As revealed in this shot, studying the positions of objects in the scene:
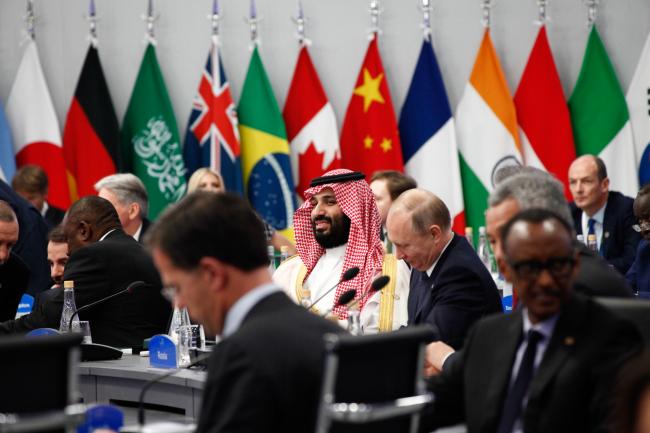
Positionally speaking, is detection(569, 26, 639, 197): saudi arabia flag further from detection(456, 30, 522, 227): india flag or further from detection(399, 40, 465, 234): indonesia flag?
detection(399, 40, 465, 234): indonesia flag

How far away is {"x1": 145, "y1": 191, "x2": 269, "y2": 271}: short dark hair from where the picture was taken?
89.0 inches

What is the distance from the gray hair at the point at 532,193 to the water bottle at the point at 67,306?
7.09 ft

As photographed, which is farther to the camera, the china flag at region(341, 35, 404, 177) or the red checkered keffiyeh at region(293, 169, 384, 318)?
the china flag at region(341, 35, 404, 177)

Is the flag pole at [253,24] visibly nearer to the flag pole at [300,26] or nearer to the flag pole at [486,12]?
the flag pole at [300,26]

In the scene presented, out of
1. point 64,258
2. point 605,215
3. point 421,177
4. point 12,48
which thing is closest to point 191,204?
point 64,258

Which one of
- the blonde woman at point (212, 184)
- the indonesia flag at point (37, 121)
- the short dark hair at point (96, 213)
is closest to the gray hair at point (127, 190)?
the blonde woman at point (212, 184)

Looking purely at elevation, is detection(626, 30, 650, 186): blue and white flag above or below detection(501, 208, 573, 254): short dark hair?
above

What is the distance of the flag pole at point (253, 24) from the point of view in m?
8.29

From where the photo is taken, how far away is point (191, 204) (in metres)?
2.29

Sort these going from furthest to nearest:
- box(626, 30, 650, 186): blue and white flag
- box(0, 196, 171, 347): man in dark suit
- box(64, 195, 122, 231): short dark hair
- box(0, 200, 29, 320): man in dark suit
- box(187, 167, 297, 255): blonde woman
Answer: box(626, 30, 650, 186): blue and white flag → box(187, 167, 297, 255): blonde woman → box(0, 200, 29, 320): man in dark suit → box(64, 195, 122, 231): short dark hair → box(0, 196, 171, 347): man in dark suit

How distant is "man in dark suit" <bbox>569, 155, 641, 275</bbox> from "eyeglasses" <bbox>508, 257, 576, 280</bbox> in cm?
431

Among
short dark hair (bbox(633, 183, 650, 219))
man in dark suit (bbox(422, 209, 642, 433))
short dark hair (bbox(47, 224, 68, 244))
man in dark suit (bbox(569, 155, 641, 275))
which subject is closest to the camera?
man in dark suit (bbox(422, 209, 642, 433))

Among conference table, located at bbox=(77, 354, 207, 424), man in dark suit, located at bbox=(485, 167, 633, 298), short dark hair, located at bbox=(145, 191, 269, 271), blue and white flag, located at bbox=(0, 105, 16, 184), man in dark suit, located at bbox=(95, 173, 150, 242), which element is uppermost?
blue and white flag, located at bbox=(0, 105, 16, 184)

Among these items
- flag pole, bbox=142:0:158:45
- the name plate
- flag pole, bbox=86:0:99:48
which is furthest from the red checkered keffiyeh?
flag pole, bbox=86:0:99:48
